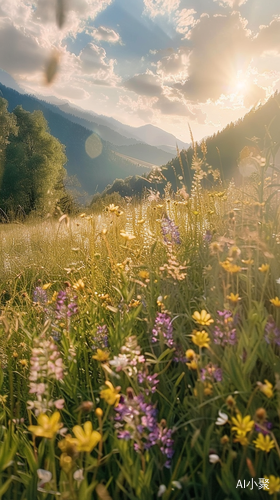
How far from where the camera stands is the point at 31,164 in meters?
30.2

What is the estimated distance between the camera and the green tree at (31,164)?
96.2 feet

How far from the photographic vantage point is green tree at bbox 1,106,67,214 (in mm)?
29328

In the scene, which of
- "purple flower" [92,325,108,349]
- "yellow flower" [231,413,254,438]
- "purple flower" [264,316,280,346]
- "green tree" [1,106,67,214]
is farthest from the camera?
"green tree" [1,106,67,214]

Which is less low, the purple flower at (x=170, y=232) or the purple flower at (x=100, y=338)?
the purple flower at (x=170, y=232)

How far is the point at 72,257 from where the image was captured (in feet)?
12.8

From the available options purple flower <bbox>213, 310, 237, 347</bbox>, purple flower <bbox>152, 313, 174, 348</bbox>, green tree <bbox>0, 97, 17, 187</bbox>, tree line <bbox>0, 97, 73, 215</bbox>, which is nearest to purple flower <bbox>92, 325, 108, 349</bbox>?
purple flower <bbox>152, 313, 174, 348</bbox>

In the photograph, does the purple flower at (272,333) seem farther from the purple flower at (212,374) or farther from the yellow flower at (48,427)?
the yellow flower at (48,427)

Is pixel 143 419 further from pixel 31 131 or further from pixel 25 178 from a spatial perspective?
pixel 31 131

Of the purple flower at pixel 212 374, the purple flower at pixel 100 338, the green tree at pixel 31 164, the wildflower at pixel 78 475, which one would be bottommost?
the wildflower at pixel 78 475

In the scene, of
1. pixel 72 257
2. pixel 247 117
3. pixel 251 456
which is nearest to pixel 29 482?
pixel 251 456

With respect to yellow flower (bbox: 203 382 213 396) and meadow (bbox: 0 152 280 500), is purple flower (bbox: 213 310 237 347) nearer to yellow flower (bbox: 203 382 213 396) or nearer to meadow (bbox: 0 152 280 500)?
meadow (bbox: 0 152 280 500)

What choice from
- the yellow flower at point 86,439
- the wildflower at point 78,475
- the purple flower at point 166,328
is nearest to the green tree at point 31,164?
the purple flower at point 166,328

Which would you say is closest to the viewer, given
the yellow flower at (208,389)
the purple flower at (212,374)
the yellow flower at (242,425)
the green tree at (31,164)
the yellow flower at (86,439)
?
the yellow flower at (86,439)

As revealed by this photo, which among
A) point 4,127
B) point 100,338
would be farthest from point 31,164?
point 100,338
